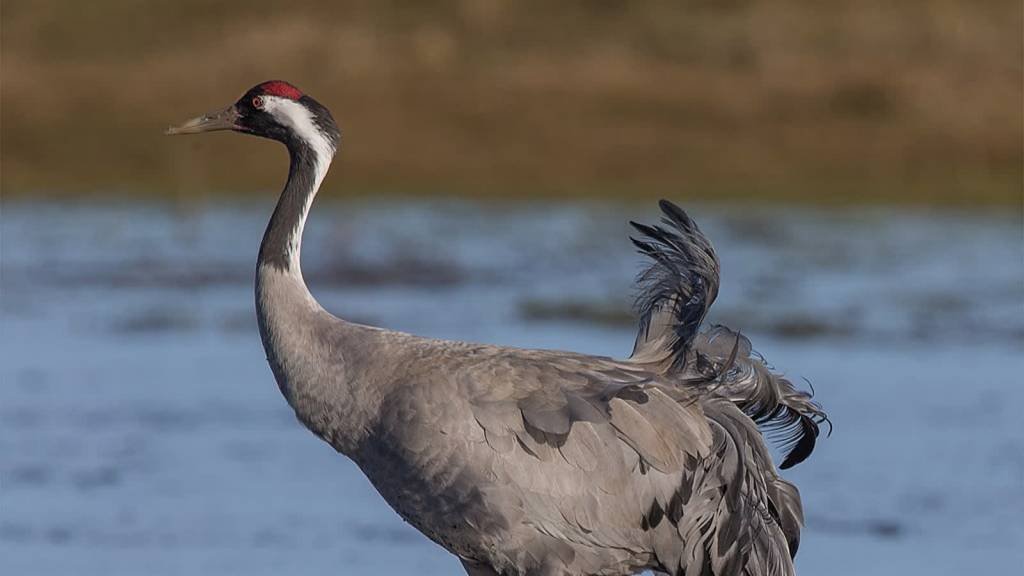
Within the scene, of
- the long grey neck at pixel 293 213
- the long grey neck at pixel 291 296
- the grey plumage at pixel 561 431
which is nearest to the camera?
the grey plumage at pixel 561 431

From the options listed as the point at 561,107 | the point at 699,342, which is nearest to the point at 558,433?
the point at 699,342

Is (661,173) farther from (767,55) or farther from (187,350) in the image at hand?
(187,350)

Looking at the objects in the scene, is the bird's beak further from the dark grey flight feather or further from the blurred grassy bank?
the blurred grassy bank

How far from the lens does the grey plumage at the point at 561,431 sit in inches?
194

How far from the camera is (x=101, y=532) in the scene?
22.1ft

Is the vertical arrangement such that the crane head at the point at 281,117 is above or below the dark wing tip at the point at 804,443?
above

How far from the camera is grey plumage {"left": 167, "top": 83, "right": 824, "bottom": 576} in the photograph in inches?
194

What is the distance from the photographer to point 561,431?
4957 millimetres

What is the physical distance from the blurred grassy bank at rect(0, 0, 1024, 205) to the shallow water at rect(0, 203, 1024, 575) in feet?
4.84

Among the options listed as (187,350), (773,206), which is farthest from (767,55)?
(187,350)

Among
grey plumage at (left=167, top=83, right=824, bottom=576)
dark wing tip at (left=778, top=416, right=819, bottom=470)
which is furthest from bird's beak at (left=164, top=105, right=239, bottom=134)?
dark wing tip at (left=778, top=416, right=819, bottom=470)

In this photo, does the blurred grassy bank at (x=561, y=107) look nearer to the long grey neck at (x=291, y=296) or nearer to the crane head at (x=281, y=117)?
the crane head at (x=281, y=117)

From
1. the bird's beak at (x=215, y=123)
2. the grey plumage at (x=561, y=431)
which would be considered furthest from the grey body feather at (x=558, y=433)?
the bird's beak at (x=215, y=123)

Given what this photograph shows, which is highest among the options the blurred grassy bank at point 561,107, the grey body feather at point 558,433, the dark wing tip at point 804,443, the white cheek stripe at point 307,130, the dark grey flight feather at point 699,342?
the blurred grassy bank at point 561,107
